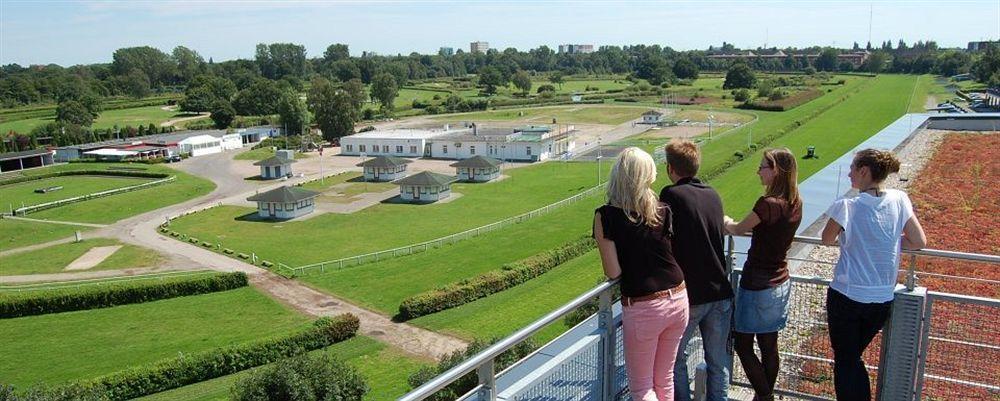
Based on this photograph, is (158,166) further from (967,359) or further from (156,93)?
(156,93)

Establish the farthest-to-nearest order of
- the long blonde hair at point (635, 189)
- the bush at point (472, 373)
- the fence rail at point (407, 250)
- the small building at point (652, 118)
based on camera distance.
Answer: the small building at point (652, 118) → the fence rail at point (407, 250) → the bush at point (472, 373) → the long blonde hair at point (635, 189)

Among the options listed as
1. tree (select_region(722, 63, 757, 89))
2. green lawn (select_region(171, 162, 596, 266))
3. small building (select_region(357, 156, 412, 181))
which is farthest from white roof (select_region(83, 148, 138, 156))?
tree (select_region(722, 63, 757, 89))

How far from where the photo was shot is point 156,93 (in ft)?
426

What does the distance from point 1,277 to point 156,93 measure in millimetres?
114200

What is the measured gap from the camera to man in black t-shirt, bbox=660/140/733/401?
4.16m

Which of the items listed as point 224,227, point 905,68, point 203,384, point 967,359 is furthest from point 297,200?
point 905,68

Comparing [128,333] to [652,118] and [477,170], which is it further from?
[652,118]

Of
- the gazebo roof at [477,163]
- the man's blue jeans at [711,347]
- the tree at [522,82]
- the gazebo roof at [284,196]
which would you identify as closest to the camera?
the man's blue jeans at [711,347]

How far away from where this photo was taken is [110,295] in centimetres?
2338

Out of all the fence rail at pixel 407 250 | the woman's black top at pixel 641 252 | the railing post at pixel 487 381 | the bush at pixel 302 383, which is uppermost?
the woman's black top at pixel 641 252

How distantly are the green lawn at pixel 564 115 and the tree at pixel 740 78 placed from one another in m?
28.6

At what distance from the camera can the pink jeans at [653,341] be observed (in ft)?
12.7

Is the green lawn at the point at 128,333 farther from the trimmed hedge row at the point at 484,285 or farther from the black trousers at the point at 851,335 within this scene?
the black trousers at the point at 851,335

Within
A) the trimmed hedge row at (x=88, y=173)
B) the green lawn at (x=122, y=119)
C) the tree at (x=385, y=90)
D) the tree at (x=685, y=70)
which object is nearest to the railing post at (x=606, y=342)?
the trimmed hedge row at (x=88, y=173)
